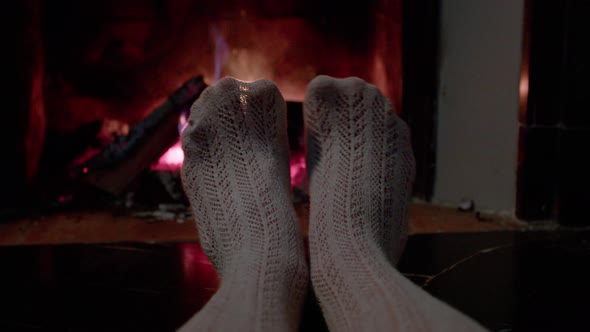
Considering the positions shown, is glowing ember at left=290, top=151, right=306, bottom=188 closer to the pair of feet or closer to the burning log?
the burning log

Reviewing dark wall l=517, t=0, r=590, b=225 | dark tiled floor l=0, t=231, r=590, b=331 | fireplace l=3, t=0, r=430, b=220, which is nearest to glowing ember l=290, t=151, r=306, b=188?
fireplace l=3, t=0, r=430, b=220

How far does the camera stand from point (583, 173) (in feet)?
4.64

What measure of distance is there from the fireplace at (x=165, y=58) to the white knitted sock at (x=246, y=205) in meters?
0.67

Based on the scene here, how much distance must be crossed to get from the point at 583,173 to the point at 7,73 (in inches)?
54.4

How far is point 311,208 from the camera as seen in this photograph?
3.35 feet

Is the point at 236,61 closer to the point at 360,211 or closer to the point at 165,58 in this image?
the point at 165,58

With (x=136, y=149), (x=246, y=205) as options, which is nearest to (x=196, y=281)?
(x=246, y=205)

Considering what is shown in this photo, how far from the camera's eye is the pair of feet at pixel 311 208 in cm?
70

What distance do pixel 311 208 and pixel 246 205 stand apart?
12 centimetres

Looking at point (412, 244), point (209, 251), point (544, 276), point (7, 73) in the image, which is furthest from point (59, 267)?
point (544, 276)

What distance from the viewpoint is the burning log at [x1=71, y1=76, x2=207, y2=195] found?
1728 millimetres

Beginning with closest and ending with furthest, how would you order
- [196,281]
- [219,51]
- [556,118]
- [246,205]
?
1. [246,205]
2. [196,281]
3. [556,118]
4. [219,51]

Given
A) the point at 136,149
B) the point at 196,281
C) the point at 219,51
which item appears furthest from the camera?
the point at 219,51

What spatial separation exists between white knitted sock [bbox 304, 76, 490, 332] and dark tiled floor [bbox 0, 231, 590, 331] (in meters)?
0.11
